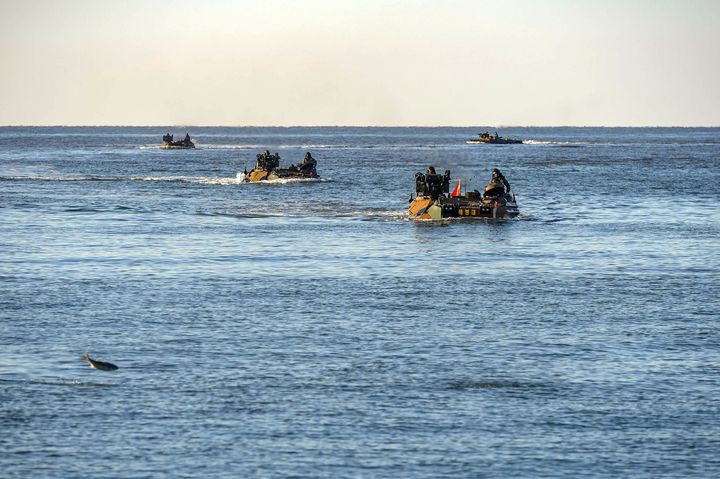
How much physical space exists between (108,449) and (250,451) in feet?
8.80

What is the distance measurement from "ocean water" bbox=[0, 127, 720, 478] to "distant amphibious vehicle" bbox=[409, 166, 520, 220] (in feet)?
8.50

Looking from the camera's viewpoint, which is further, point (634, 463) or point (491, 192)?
point (491, 192)

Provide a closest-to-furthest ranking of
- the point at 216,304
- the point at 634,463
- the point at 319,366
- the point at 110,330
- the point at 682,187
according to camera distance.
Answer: the point at 634,463 < the point at 319,366 < the point at 110,330 < the point at 216,304 < the point at 682,187

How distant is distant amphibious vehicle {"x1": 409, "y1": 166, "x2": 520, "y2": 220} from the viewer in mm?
70375

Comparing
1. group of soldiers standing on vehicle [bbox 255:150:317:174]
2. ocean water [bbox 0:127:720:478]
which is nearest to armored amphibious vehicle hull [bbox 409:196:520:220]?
ocean water [bbox 0:127:720:478]

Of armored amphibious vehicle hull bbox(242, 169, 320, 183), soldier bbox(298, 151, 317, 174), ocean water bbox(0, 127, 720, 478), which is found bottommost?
ocean water bbox(0, 127, 720, 478)

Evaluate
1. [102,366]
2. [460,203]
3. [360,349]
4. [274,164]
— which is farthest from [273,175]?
[102,366]

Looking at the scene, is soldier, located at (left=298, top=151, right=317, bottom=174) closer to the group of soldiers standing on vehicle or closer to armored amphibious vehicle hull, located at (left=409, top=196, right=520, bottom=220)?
the group of soldiers standing on vehicle

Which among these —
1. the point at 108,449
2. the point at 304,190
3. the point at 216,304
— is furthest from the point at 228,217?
the point at 108,449

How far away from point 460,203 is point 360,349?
40136 millimetres

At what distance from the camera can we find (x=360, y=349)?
1249 inches

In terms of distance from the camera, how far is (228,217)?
73.2m

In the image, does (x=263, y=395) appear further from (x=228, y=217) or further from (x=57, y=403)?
(x=228, y=217)

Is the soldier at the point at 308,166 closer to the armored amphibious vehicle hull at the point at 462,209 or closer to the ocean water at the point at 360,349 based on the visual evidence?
the armored amphibious vehicle hull at the point at 462,209
